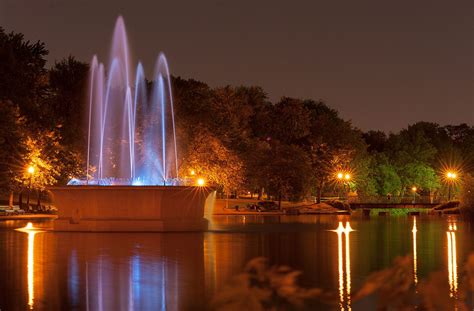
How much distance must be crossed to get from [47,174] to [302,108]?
156 feet

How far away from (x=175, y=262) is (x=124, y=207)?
52.7 feet

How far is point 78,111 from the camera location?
67.6 meters

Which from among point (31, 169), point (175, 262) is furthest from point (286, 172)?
point (175, 262)

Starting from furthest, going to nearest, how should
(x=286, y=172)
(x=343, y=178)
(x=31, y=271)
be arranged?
(x=343, y=178), (x=286, y=172), (x=31, y=271)

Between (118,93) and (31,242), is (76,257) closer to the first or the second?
(31,242)

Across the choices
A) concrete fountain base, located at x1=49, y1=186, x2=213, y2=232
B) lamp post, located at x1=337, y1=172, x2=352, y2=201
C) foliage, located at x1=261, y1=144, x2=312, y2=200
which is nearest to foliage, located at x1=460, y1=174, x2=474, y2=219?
concrete fountain base, located at x1=49, y1=186, x2=213, y2=232

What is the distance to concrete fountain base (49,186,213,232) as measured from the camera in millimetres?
36688

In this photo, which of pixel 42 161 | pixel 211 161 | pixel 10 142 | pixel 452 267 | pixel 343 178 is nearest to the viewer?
pixel 452 267

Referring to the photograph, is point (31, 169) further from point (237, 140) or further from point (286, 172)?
point (286, 172)

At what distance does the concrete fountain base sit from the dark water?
1.85m

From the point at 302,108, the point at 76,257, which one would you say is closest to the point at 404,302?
the point at 76,257

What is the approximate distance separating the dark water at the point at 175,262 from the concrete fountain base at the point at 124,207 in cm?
185

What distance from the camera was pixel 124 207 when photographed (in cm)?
3706

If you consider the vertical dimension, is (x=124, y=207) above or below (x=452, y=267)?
above
